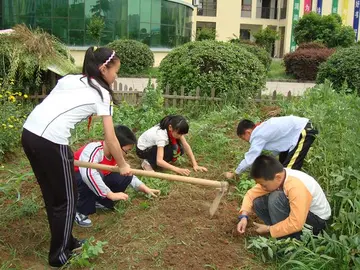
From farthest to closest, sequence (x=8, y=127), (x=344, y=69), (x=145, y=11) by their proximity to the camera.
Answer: (x=145, y=11), (x=344, y=69), (x=8, y=127)

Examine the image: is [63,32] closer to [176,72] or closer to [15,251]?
[176,72]

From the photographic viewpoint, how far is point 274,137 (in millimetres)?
3973

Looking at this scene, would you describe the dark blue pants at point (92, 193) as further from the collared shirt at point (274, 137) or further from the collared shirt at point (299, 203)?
the collared shirt at point (299, 203)

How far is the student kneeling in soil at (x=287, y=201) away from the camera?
294cm

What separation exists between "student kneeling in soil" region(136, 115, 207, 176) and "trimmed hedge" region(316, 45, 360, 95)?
20.7 feet

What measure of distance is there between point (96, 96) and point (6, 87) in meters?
4.00

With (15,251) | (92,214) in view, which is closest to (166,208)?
(92,214)

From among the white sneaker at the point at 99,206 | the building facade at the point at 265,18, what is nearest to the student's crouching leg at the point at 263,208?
the white sneaker at the point at 99,206

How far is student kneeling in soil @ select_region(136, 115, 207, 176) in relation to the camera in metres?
4.55

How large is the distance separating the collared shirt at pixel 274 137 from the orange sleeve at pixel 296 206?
2.65ft

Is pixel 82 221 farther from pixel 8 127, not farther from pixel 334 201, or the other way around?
pixel 8 127

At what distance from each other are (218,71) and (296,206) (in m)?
5.18

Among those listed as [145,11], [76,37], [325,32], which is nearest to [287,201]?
[76,37]

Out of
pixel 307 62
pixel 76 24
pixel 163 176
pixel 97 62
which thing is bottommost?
pixel 163 176
